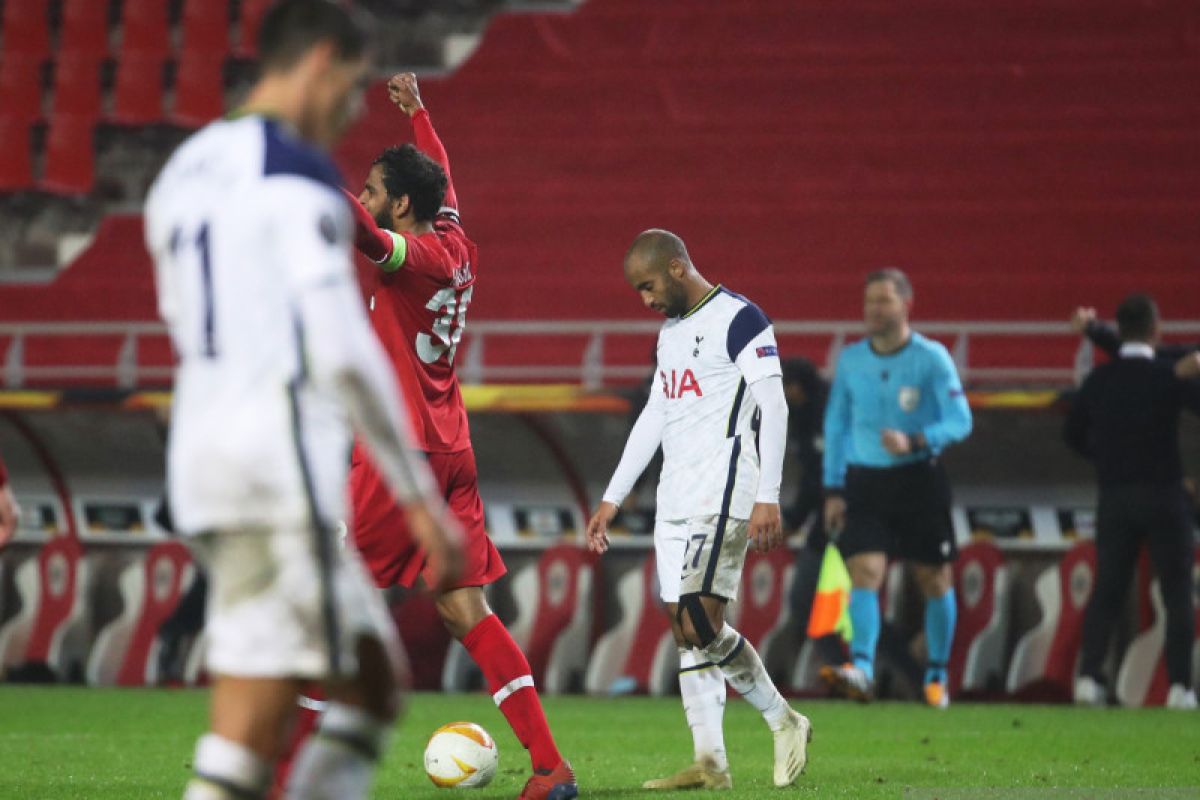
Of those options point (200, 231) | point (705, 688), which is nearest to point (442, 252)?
point (705, 688)

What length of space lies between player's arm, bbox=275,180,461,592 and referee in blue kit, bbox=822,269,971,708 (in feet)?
22.2

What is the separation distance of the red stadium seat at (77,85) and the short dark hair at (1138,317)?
11.3 m

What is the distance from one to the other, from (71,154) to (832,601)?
33.5 ft

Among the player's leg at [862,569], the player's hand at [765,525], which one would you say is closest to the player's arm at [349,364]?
the player's hand at [765,525]

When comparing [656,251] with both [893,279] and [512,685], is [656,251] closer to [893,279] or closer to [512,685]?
[512,685]

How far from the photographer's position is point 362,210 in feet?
17.6

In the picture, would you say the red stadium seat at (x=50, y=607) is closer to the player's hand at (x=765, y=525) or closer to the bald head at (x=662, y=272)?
the bald head at (x=662, y=272)

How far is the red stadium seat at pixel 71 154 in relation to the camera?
17422mm

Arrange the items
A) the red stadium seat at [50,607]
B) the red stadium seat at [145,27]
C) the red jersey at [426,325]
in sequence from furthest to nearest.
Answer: the red stadium seat at [145,27], the red stadium seat at [50,607], the red jersey at [426,325]

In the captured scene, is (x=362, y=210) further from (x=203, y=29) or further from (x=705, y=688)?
(x=203, y=29)

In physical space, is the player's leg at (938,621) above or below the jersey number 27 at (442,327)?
below

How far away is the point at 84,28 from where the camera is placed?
61.5 feet

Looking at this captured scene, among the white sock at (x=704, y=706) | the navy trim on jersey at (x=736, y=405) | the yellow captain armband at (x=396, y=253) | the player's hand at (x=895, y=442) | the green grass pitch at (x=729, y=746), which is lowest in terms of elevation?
the green grass pitch at (x=729, y=746)

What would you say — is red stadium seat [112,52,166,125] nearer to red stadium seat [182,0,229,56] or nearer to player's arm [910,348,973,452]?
red stadium seat [182,0,229,56]
